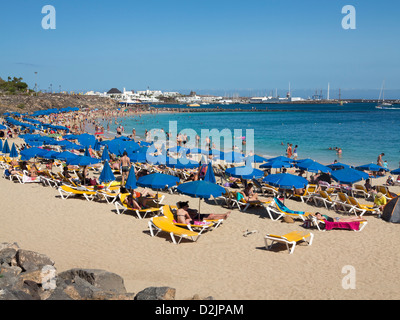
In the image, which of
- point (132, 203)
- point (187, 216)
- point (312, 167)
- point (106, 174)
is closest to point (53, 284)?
point (187, 216)

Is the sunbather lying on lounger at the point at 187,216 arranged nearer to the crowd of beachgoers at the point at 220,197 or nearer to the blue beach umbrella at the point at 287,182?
the crowd of beachgoers at the point at 220,197

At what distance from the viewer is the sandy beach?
610 centimetres

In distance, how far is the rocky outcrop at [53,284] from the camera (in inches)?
197

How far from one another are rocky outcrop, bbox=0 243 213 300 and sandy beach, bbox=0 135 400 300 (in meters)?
0.54

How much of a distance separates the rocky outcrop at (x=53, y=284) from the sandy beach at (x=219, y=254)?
544 mm

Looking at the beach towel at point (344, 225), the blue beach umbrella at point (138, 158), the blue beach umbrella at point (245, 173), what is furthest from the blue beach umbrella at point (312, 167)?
the blue beach umbrella at point (138, 158)

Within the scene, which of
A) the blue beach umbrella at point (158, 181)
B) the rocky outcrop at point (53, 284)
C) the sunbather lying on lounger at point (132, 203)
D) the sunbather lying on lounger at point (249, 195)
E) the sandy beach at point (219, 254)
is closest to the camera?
Answer: the rocky outcrop at point (53, 284)

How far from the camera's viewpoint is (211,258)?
7324 mm

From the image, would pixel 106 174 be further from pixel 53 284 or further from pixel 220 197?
pixel 53 284

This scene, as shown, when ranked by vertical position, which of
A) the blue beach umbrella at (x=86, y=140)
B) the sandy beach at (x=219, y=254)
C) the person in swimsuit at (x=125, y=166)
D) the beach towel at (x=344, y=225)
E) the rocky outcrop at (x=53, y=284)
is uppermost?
the blue beach umbrella at (x=86, y=140)

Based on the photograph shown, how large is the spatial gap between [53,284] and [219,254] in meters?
3.23

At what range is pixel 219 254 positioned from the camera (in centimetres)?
752

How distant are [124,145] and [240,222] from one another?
8909 millimetres
